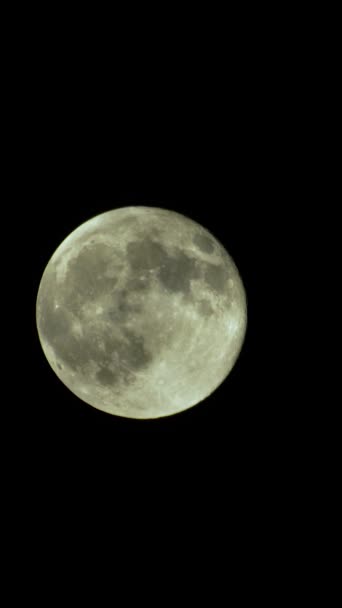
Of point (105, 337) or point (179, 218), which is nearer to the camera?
point (105, 337)

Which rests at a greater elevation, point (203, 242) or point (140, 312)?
point (203, 242)

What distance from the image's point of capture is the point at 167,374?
4531mm

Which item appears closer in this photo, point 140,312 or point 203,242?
point 140,312

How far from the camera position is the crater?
4765mm

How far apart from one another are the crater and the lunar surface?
0.04 feet

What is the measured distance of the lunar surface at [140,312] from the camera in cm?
434

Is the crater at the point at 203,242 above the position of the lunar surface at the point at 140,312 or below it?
above

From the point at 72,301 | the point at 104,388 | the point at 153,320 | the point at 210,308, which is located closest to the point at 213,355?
the point at 210,308

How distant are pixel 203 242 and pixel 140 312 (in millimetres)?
987

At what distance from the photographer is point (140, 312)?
431cm

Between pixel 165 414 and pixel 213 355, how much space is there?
80 cm

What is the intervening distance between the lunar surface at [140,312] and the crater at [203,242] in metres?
0.01

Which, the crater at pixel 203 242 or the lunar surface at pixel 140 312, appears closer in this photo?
the lunar surface at pixel 140 312

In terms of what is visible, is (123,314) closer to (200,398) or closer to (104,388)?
(104,388)
